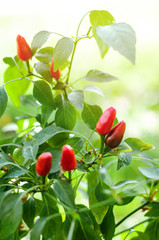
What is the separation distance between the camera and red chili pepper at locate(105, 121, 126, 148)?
51 centimetres

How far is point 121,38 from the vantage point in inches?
17.1

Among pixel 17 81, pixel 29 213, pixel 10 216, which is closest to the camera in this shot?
pixel 10 216

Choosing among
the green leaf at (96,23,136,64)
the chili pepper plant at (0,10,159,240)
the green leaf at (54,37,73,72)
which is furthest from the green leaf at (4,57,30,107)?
the green leaf at (96,23,136,64)

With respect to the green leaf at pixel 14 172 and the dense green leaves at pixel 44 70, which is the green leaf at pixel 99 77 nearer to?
the dense green leaves at pixel 44 70

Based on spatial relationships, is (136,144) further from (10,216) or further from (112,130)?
(10,216)

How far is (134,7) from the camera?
299 centimetres

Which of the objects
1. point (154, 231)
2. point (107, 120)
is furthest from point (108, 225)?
point (107, 120)

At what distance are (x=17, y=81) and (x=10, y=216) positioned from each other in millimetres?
366

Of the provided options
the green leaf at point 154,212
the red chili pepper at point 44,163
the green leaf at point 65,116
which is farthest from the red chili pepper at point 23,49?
the green leaf at point 154,212

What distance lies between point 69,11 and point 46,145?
2.61 metres

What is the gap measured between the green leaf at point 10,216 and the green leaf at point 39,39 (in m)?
0.28

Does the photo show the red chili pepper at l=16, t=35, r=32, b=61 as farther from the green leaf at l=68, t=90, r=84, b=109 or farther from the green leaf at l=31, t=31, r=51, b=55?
the green leaf at l=68, t=90, r=84, b=109

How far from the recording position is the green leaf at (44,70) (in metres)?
0.58

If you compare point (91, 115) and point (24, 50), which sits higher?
point (24, 50)
